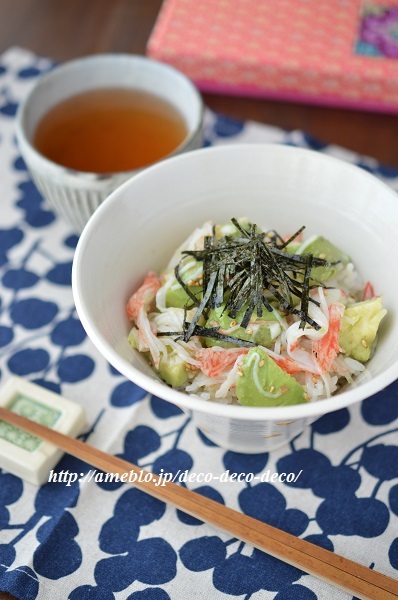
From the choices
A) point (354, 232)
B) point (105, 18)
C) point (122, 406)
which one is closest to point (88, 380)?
point (122, 406)

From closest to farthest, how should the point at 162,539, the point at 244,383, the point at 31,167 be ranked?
the point at 244,383
the point at 162,539
the point at 31,167

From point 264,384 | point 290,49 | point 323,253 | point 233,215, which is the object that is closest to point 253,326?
point 264,384

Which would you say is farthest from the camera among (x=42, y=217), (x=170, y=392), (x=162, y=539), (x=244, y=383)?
(x=42, y=217)

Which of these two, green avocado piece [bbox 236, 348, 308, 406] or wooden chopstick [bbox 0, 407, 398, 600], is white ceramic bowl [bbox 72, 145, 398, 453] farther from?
wooden chopstick [bbox 0, 407, 398, 600]

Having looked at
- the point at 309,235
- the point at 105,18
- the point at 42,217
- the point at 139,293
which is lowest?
the point at 42,217

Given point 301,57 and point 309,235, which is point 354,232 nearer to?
point 309,235

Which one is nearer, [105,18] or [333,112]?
[333,112]

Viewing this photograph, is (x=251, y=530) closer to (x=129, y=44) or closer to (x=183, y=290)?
(x=183, y=290)

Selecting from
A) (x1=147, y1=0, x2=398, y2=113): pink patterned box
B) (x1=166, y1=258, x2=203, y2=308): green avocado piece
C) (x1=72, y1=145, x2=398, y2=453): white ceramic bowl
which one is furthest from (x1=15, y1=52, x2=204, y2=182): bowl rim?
(x1=147, y1=0, x2=398, y2=113): pink patterned box
